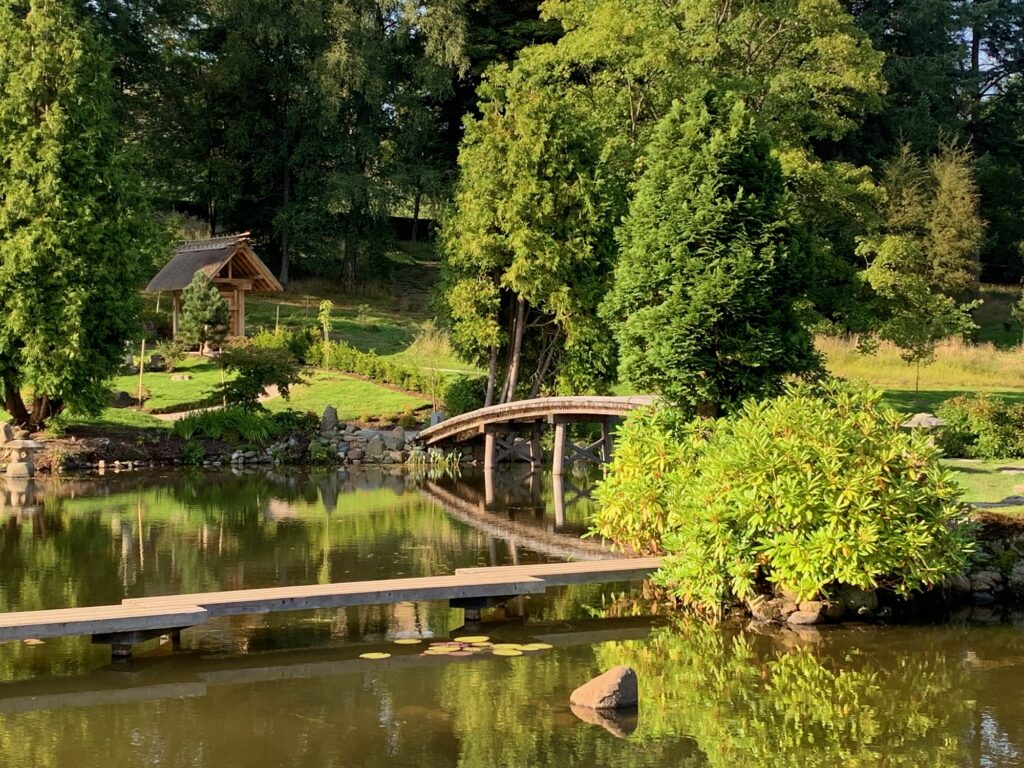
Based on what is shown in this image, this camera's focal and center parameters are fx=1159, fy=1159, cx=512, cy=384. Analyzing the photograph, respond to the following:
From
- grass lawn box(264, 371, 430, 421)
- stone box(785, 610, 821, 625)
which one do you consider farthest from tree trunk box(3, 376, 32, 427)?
stone box(785, 610, 821, 625)

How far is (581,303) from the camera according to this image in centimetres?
3075

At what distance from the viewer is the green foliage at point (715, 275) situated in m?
16.1

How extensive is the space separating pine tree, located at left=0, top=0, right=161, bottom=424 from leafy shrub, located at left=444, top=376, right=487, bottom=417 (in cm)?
935

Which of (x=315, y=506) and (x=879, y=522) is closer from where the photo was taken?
(x=879, y=522)

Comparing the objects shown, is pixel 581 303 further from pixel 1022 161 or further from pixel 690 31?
pixel 1022 161

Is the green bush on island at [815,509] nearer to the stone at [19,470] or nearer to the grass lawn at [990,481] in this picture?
the grass lawn at [990,481]

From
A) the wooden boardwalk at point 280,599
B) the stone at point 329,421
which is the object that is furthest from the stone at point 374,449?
the wooden boardwalk at point 280,599

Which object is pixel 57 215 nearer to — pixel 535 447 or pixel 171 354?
pixel 171 354

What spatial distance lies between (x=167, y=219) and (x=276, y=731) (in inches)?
1777

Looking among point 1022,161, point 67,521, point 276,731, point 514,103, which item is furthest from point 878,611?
point 1022,161

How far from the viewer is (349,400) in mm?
34688

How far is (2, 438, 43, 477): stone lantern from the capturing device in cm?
2728

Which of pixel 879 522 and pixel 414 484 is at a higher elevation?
pixel 879 522

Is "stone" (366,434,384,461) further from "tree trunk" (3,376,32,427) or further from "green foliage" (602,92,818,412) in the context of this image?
"green foliage" (602,92,818,412)
